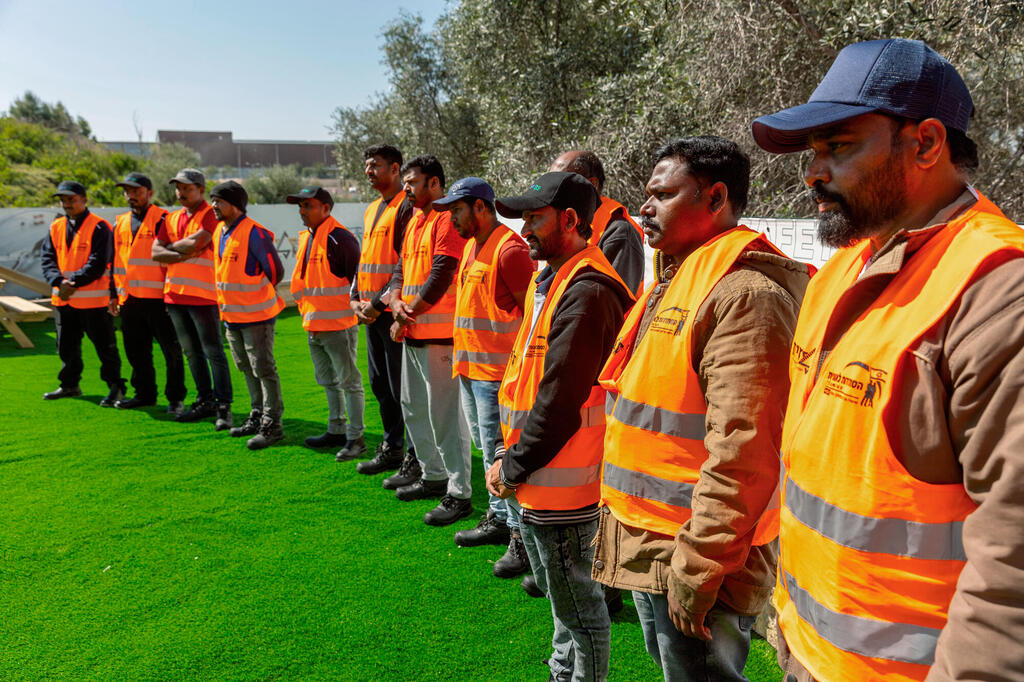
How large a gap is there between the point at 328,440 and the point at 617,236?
11.5ft

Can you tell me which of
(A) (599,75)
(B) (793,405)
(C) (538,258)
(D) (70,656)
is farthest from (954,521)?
(A) (599,75)

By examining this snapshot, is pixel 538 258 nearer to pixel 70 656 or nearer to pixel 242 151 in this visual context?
pixel 70 656

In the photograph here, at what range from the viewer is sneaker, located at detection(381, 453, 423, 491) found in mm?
4906

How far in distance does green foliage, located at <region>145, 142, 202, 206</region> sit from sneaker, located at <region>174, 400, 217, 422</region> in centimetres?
994

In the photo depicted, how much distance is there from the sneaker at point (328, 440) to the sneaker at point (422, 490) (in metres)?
1.20

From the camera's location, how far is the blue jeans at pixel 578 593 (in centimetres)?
240

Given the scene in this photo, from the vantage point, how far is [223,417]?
628 centimetres

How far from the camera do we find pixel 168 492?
488 cm

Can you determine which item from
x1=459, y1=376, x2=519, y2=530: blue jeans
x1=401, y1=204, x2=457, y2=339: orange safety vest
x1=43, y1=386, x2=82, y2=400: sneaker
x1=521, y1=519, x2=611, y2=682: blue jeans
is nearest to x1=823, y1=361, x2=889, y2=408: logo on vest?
x1=521, y1=519, x2=611, y2=682: blue jeans

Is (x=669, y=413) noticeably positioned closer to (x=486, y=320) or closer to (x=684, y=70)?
(x=486, y=320)

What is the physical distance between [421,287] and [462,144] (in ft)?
44.2

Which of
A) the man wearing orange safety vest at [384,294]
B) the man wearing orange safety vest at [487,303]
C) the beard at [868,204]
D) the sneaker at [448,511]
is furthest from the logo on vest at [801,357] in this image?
the man wearing orange safety vest at [384,294]

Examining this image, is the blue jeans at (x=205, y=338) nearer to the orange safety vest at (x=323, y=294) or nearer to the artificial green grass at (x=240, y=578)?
the artificial green grass at (x=240, y=578)

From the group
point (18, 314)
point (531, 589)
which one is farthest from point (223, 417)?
point (18, 314)
